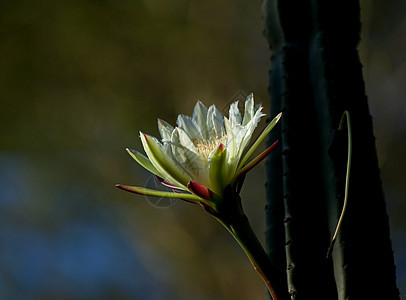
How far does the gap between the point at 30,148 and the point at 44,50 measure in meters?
0.31

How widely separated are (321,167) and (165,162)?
0.64ft

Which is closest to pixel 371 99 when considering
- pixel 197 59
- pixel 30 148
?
pixel 197 59

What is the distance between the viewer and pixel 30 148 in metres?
1.62

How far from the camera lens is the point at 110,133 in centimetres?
156

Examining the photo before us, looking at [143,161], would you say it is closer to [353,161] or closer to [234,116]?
[234,116]

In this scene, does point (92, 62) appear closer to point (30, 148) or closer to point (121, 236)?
point (30, 148)

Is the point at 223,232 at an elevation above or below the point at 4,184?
below

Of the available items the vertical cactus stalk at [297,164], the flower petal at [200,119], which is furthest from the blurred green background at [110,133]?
the flower petal at [200,119]

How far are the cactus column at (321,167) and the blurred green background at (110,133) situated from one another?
0.74 metres

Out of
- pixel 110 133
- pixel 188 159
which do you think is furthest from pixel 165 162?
pixel 110 133

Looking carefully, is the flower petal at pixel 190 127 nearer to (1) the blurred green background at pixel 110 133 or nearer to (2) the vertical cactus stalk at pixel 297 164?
(2) the vertical cactus stalk at pixel 297 164

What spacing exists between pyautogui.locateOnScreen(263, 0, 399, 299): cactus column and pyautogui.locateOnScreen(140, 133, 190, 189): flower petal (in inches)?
5.2

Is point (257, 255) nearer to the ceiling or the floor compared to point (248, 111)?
nearer to the floor

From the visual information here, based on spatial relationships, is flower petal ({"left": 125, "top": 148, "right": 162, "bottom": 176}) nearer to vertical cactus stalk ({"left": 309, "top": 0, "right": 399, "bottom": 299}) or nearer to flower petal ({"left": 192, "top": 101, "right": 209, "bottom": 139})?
flower petal ({"left": 192, "top": 101, "right": 209, "bottom": 139})
